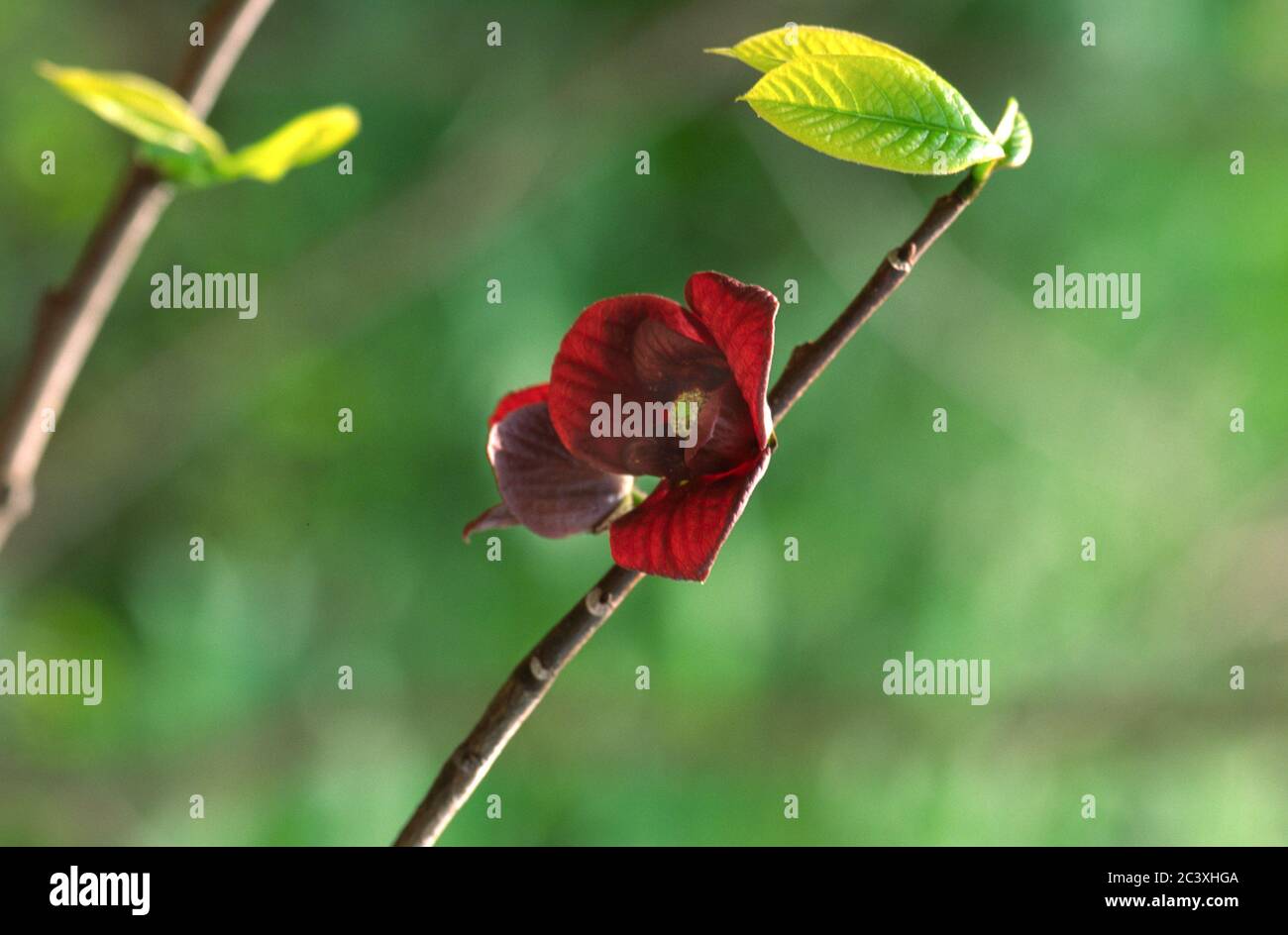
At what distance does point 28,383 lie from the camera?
32 cm

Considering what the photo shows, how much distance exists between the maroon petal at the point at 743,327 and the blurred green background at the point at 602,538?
2.79ft

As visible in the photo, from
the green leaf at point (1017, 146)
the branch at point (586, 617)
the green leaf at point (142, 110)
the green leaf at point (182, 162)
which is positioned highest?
the green leaf at point (142, 110)

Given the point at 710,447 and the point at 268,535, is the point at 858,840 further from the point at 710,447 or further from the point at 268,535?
the point at 710,447

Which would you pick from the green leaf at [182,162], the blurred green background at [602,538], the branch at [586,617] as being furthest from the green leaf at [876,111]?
the blurred green background at [602,538]

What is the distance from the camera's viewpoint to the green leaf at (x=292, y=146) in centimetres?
26

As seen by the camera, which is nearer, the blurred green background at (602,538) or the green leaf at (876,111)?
the green leaf at (876,111)

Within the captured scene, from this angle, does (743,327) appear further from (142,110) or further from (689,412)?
(142,110)

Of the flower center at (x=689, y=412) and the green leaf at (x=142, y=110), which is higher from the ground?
the green leaf at (x=142, y=110)

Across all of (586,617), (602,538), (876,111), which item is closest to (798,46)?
(876,111)

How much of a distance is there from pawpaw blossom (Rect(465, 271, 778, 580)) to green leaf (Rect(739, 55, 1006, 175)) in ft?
0.12

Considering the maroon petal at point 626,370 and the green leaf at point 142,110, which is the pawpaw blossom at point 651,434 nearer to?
the maroon petal at point 626,370

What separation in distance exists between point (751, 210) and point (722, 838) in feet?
2.24

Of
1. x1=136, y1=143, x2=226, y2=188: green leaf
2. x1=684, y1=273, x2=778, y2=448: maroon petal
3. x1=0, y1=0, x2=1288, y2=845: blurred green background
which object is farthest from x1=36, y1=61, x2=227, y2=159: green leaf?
x1=0, y1=0, x2=1288, y2=845: blurred green background

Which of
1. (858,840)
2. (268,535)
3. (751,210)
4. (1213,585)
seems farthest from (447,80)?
(1213,585)
